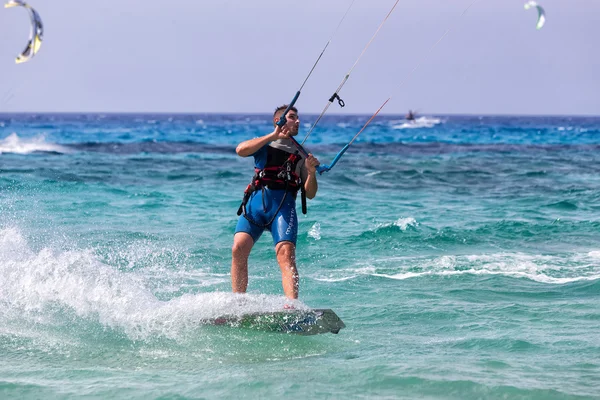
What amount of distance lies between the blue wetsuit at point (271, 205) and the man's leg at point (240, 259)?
3.2 inches

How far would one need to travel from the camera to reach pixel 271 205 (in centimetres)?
730

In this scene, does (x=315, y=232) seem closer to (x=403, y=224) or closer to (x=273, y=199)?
(x=403, y=224)

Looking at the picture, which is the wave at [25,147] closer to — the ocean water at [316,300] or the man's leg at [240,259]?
the ocean water at [316,300]

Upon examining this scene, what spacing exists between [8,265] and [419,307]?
177 inches

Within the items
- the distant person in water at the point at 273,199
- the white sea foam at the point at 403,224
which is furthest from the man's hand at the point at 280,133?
the white sea foam at the point at 403,224

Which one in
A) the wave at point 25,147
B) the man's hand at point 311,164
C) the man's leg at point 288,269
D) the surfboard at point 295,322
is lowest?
the wave at point 25,147

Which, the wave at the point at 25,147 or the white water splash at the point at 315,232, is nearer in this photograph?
the white water splash at the point at 315,232

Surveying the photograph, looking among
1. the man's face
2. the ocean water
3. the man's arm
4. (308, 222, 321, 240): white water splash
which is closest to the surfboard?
the ocean water

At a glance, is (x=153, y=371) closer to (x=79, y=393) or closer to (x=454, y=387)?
(x=79, y=393)

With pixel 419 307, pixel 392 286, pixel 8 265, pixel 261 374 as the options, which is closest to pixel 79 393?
pixel 261 374

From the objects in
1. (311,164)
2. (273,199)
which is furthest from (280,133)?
(273,199)

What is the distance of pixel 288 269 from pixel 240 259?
479 millimetres

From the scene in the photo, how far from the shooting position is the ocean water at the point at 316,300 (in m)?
5.85

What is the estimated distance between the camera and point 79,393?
18.2 ft
